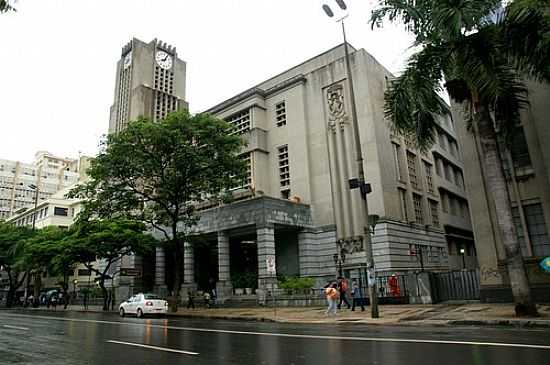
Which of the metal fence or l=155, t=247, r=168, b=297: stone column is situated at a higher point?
l=155, t=247, r=168, b=297: stone column

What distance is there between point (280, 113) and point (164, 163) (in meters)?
12.9

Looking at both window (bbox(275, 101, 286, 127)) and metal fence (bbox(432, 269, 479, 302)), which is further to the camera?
window (bbox(275, 101, 286, 127))

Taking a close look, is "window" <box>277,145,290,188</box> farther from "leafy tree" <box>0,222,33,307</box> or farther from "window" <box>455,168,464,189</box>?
"leafy tree" <box>0,222,33,307</box>

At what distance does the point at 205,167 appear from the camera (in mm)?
26406

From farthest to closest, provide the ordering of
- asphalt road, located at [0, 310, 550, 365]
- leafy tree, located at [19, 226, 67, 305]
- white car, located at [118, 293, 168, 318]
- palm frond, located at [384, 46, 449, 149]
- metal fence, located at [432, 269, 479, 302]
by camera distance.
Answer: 1. leafy tree, located at [19, 226, 67, 305]
2. white car, located at [118, 293, 168, 318]
3. metal fence, located at [432, 269, 479, 302]
4. palm frond, located at [384, 46, 449, 149]
5. asphalt road, located at [0, 310, 550, 365]

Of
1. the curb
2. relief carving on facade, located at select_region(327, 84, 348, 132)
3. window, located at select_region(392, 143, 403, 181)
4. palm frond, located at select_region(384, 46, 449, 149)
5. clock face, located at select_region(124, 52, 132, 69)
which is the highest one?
clock face, located at select_region(124, 52, 132, 69)

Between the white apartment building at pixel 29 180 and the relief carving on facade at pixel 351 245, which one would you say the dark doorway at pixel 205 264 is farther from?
the white apartment building at pixel 29 180

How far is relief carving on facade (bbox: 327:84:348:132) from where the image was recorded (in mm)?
31969

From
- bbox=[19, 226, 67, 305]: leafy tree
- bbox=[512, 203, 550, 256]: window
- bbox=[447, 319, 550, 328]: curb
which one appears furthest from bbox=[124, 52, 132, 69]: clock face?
bbox=[447, 319, 550, 328]: curb

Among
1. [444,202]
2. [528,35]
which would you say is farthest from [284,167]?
[528,35]

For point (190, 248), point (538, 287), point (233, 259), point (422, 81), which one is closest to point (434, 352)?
point (422, 81)

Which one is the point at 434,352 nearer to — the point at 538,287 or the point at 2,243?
the point at 538,287

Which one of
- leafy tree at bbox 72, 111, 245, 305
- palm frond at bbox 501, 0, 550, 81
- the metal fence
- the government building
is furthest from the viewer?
the government building

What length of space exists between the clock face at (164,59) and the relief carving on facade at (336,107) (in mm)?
46942
